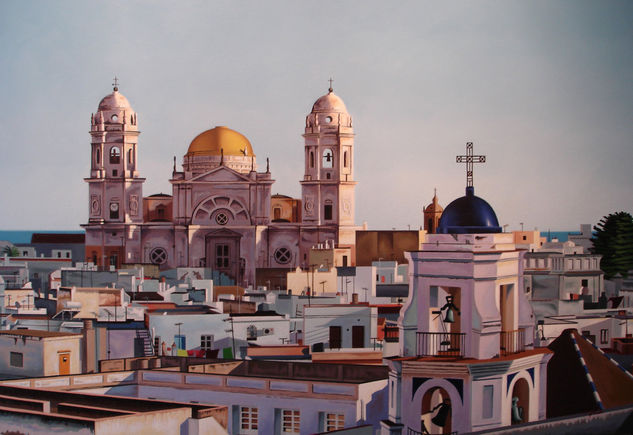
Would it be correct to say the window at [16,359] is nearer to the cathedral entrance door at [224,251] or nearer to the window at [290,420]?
the window at [290,420]

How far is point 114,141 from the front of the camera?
3238 inches

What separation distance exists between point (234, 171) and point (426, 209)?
1316 centimetres

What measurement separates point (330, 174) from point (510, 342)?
2492 inches

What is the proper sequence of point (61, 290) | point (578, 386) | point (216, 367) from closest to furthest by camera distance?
point (578, 386), point (216, 367), point (61, 290)

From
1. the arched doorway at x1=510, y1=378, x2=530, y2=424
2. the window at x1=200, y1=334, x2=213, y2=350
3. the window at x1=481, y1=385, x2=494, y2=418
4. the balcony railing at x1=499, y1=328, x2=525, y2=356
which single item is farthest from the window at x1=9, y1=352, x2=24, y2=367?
the window at x1=481, y1=385, x2=494, y2=418

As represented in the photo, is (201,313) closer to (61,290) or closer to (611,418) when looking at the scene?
(61,290)

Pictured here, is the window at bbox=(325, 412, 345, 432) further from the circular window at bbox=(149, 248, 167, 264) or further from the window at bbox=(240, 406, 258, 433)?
the circular window at bbox=(149, 248, 167, 264)

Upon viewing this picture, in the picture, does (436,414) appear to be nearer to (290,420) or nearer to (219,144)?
(290,420)

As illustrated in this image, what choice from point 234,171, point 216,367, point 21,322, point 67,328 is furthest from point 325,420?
point 234,171

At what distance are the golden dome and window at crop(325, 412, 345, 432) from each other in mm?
62308

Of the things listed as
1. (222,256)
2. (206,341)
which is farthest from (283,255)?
(206,341)

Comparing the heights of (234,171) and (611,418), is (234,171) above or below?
above

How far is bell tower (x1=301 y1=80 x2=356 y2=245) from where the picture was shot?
3150 inches

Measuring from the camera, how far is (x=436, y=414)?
18219 millimetres
